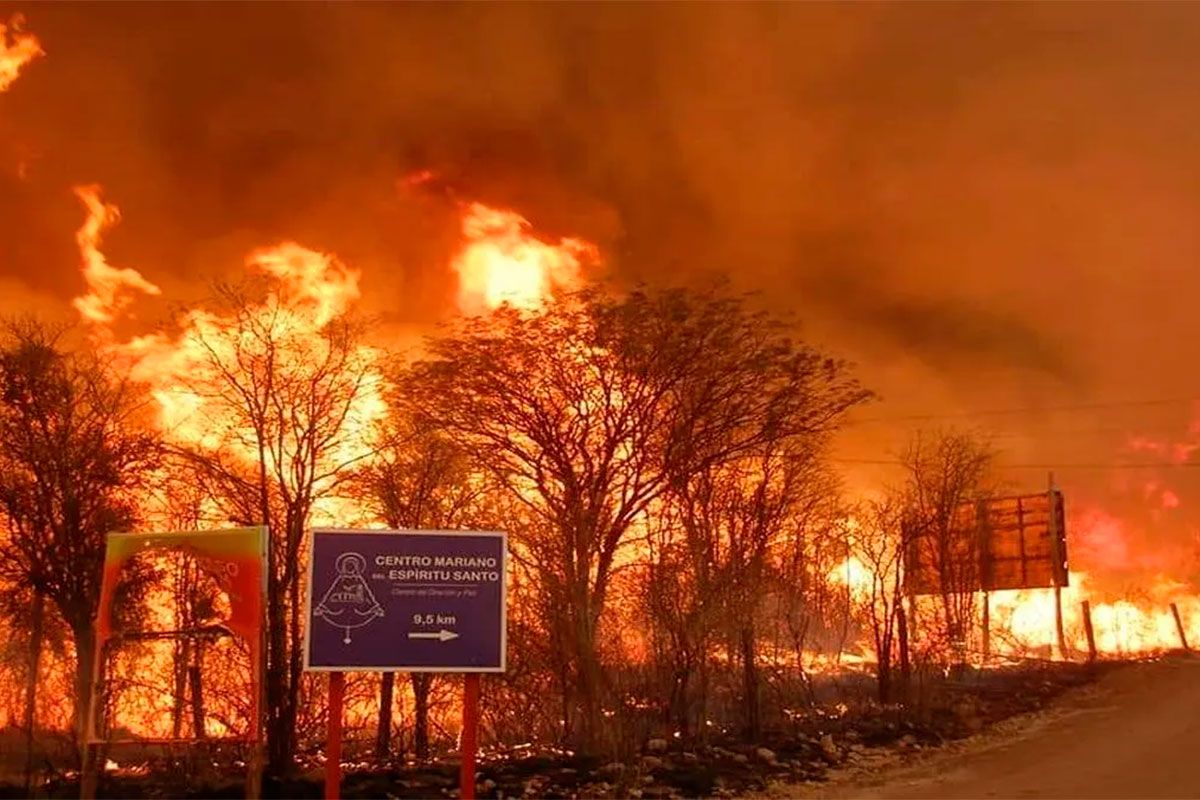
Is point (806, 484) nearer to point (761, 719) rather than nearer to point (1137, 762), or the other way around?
point (761, 719)

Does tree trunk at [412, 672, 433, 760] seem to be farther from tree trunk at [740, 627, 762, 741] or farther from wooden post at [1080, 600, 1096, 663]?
wooden post at [1080, 600, 1096, 663]

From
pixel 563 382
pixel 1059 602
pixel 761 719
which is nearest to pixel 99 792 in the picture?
pixel 563 382

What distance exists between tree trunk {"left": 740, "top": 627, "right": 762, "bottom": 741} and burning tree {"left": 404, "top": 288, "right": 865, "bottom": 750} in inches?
102

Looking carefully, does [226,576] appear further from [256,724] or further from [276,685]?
[276,685]

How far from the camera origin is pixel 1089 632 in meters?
31.0

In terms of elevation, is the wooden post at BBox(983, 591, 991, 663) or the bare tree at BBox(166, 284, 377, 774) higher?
the bare tree at BBox(166, 284, 377, 774)

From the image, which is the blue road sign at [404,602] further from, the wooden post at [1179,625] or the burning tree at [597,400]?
the wooden post at [1179,625]

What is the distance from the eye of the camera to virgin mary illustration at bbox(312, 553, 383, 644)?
9414 millimetres

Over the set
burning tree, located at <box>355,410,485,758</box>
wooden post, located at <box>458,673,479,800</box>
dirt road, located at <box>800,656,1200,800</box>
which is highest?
burning tree, located at <box>355,410,485,758</box>

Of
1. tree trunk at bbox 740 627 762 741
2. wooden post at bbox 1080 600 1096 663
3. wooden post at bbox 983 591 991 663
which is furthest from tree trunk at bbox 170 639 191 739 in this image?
wooden post at bbox 1080 600 1096 663

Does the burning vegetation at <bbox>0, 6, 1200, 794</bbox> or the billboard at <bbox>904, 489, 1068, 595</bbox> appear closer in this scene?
the burning vegetation at <bbox>0, 6, 1200, 794</bbox>

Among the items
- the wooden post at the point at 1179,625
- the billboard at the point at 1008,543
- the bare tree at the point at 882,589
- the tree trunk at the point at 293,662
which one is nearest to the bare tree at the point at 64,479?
the tree trunk at the point at 293,662

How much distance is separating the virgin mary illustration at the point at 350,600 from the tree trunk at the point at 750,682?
887cm

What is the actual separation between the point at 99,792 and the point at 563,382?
8107 millimetres
